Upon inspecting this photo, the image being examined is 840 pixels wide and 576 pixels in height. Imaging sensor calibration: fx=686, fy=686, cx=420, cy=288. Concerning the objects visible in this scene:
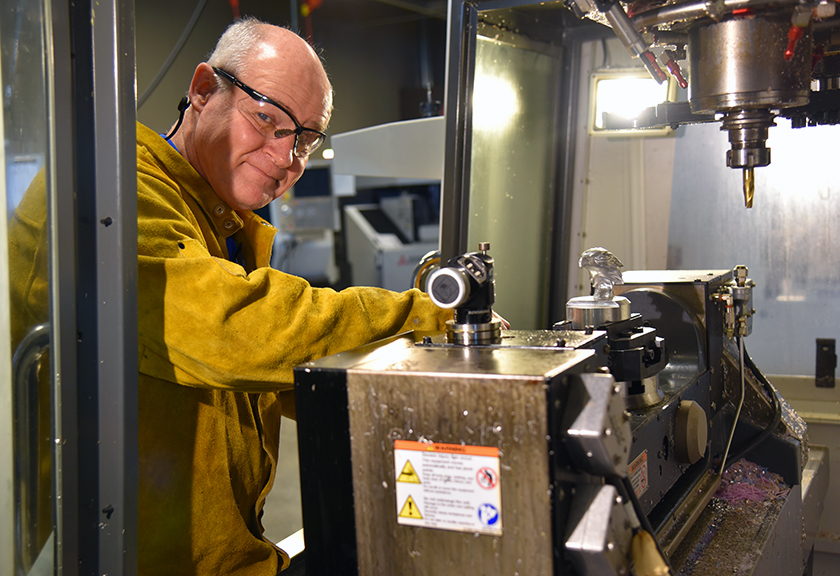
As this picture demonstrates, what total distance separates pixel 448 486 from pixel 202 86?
2.88 feet

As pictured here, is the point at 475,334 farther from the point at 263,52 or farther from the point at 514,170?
the point at 514,170

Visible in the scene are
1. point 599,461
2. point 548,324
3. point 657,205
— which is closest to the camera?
point 599,461

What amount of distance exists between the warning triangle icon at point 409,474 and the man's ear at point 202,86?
0.82 metres

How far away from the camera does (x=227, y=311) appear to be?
0.82 meters

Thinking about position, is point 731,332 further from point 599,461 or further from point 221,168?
point 221,168

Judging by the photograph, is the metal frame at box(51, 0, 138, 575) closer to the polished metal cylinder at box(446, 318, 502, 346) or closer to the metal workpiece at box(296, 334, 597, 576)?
the metal workpiece at box(296, 334, 597, 576)

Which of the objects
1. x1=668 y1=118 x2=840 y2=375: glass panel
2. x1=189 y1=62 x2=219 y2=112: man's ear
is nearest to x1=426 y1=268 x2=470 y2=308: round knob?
x1=189 y1=62 x2=219 y2=112: man's ear

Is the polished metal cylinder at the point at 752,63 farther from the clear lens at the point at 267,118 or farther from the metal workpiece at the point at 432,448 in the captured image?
the clear lens at the point at 267,118

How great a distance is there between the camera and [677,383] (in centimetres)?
115

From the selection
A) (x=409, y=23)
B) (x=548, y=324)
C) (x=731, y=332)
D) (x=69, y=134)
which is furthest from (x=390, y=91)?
(x=69, y=134)

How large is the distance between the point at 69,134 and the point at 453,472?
57 centimetres

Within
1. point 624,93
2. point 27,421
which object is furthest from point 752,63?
point 624,93

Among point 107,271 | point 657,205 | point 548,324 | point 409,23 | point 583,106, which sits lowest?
point 548,324

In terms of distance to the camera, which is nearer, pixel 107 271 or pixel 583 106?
pixel 107 271
